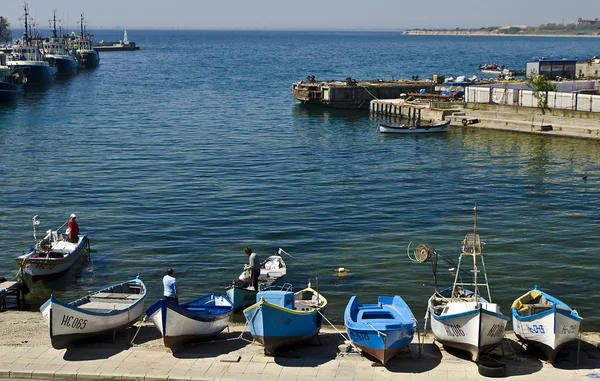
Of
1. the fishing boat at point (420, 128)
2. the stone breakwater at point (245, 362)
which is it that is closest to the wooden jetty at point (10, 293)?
the stone breakwater at point (245, 362)

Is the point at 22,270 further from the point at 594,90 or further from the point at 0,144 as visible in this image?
the point at 594,90

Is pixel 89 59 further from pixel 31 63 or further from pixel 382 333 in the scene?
pixel 382 333

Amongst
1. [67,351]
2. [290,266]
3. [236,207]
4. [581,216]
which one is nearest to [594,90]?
[581,216]

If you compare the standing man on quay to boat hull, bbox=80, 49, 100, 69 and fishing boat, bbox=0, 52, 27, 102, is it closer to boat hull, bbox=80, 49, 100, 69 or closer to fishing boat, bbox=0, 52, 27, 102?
fishing boat, bbox=0, 52, 27, 102

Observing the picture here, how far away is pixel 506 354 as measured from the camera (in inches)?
837

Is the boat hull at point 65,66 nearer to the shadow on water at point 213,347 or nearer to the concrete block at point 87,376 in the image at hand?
the shadow on water at point 213,347

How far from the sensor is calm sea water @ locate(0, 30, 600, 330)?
31.6 metres

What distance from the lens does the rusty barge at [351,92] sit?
87.9 m

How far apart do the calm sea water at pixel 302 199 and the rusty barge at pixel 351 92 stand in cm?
464

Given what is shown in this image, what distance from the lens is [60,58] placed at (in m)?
145

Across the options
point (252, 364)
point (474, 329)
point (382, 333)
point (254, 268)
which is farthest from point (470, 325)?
point (254, 268)

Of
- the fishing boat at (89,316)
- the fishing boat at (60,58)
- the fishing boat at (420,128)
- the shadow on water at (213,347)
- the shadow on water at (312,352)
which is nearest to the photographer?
the shadow on water at (312,352)

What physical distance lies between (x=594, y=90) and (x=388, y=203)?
136 ft

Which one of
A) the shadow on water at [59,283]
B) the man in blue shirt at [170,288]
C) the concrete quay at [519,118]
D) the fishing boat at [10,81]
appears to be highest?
the fishing boat at [10,81]
